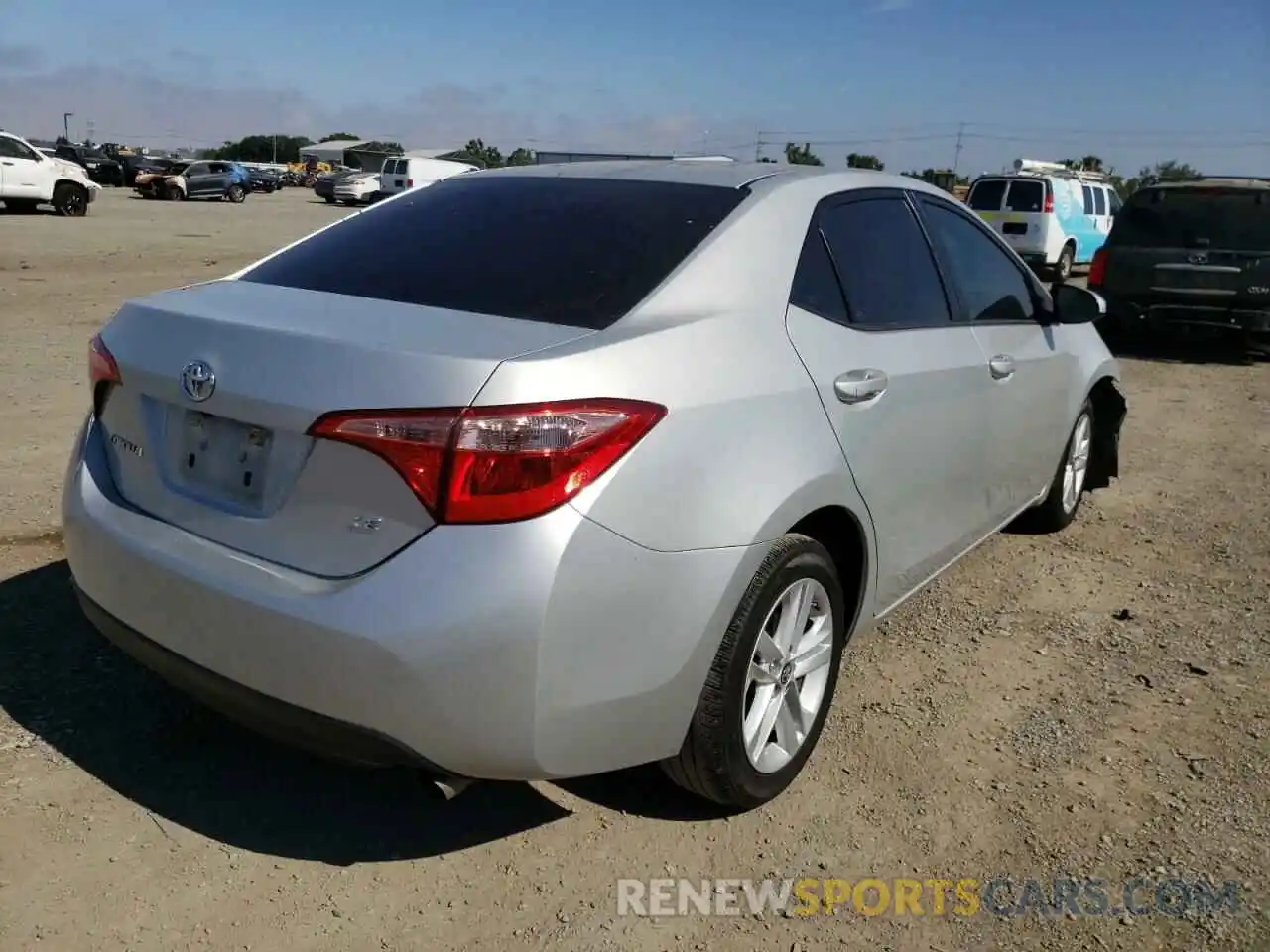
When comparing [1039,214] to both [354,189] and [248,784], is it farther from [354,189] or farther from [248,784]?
[354,189]

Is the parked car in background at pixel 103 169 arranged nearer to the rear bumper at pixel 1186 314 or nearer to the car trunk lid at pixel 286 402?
the rear bumper at pixel 1186 314

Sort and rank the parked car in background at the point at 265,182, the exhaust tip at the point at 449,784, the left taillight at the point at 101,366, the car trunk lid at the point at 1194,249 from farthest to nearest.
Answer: the parked car in background at the point at 265,182 < the car trunk lid at the point at 1194,249 < the left taillight at the point at 101,366 < the exhaust tip at the point at 449,784

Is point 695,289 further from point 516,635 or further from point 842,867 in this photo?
point 842,867

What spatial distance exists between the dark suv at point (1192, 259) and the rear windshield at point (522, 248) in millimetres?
8094

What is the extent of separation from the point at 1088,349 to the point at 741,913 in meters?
3.53

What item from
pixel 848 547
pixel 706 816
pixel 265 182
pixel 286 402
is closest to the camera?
pixel 286 402

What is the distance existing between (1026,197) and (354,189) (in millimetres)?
30743

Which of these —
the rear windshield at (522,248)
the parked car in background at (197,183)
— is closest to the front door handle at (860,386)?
the rear windshield at (522,248)

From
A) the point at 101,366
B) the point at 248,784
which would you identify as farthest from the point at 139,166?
the point at 248,784

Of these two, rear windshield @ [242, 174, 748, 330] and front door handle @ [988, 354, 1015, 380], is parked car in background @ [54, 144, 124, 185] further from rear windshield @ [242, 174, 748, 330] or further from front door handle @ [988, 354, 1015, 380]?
front door handle @ [988, 354, 1015, 380]

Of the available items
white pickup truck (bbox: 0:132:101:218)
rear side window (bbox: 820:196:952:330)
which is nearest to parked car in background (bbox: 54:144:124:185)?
white pickup truck (bbox: 0:132:101:218)

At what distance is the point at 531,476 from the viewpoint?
2176 mm

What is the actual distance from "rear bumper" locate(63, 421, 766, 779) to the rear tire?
3.08 m

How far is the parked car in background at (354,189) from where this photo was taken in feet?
142
